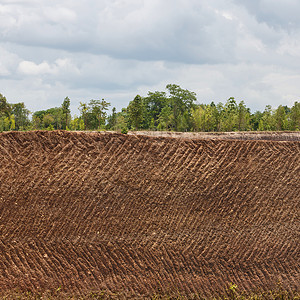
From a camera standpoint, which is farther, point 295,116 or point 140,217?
point 295,116

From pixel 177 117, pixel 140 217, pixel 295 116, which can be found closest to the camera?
pixel 140 217

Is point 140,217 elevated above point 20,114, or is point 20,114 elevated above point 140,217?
point 20,114

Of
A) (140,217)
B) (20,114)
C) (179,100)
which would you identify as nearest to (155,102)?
(179,100)

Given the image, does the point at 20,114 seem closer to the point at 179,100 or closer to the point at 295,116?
the point at 179,100

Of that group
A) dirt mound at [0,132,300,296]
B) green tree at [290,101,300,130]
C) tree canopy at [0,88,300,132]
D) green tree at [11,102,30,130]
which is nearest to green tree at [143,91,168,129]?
tree canopy at [0,88,300,132]

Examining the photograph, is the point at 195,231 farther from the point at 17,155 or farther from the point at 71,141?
the point at 17,155

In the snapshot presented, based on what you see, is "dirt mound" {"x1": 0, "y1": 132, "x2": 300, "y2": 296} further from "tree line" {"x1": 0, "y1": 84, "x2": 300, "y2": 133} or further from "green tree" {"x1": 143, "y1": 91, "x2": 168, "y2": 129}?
"green tree" {"x1": 143, "y1": 91, "x2": 168, "y2": 129}

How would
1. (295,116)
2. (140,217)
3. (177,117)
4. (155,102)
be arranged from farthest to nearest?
(155,102) < (177,117) < (295,116) < (140,217)

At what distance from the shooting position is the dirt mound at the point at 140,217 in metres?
8.41

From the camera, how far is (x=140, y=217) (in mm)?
8656

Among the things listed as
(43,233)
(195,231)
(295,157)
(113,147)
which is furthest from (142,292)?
(295,157)

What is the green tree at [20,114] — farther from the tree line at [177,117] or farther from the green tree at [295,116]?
the green tree at [295,116]

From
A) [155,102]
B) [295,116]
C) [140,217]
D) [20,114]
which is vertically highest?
[155,102]

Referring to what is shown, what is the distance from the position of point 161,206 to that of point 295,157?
166 inches
